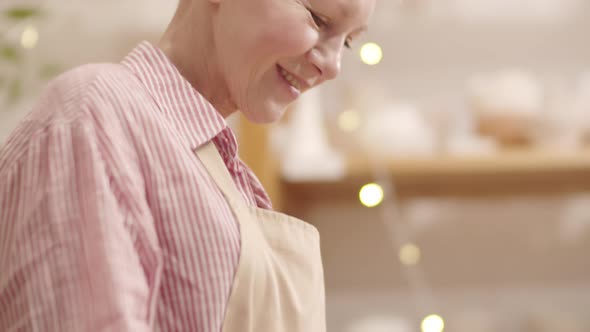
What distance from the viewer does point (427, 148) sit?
1925 millimetres

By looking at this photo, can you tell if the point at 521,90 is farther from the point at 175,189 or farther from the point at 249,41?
the point at 175,189

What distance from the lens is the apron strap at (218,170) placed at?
69 centimetres

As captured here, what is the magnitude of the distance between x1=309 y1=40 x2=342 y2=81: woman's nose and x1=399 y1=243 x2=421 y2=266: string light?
4.50 feet

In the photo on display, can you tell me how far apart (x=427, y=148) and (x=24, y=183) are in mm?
1425

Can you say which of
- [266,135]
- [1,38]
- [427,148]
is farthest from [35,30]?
[427,148]

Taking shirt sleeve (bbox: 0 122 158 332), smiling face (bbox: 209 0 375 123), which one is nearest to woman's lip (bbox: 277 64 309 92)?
smiling face (bbox: 209 0 375 123)

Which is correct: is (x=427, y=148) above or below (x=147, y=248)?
above

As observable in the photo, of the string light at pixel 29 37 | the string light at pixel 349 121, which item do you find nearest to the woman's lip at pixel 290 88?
the string light at pixel 349 121

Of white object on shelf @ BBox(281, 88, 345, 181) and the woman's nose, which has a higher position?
white object on shelf @ BBox(281, 88, 345, 181)

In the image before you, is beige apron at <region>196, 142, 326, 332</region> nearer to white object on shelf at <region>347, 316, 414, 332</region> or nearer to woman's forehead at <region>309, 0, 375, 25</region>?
woman's forehead at <region>309, 0, 375, 25</region>

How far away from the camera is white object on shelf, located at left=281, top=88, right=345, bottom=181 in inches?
72.9

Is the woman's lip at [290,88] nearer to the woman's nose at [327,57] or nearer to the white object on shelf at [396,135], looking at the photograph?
the woman's nose at [327,57]

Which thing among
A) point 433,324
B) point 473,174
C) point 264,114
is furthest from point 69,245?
point 473,174

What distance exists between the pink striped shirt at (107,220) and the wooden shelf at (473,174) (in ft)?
4.01
